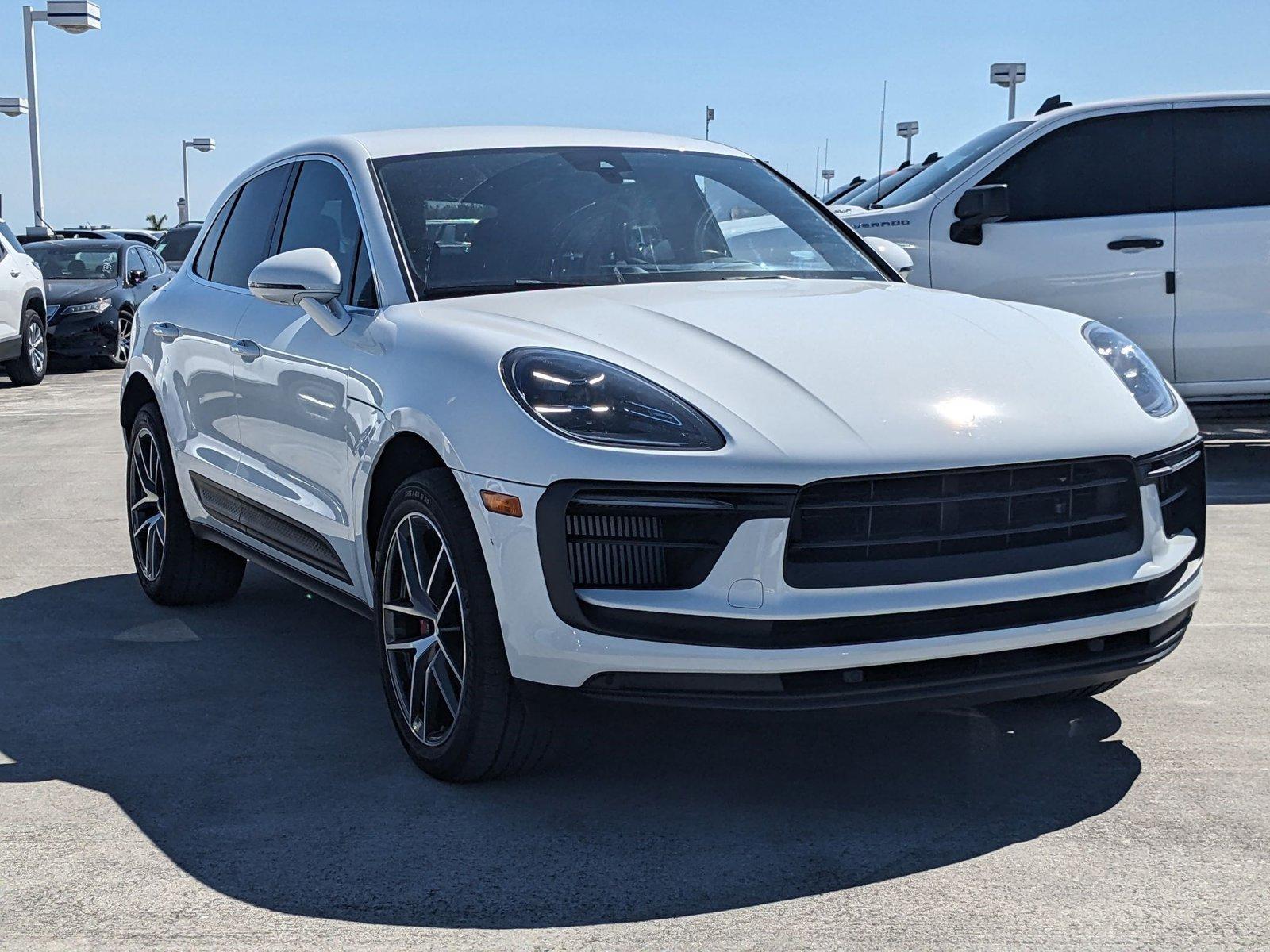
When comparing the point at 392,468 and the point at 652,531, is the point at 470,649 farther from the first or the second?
the point at 392,468

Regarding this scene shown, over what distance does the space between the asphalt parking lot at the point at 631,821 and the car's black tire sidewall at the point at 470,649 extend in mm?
97

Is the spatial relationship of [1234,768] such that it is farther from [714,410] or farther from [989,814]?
[714,410]

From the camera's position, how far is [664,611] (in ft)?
11.1

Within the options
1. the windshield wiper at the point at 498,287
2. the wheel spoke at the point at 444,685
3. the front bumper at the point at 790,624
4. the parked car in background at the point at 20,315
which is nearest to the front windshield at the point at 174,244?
the parked car in background at the point at 20,315

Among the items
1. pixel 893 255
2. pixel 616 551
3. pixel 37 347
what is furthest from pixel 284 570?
pixel 37 347

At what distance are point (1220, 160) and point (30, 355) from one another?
11.6 metres

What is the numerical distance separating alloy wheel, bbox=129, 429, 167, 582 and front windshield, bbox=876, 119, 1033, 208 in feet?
15.5

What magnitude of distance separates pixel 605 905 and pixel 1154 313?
21.2ft

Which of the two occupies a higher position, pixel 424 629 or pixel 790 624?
pixel 790 624

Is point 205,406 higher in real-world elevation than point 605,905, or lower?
higher

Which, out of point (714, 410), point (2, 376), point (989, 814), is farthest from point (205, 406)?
point (2, 376)

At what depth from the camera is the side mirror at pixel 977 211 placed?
8398 millimetres

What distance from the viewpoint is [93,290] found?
723 inches

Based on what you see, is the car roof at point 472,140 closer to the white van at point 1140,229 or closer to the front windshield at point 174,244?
the white van at point 1140,229
